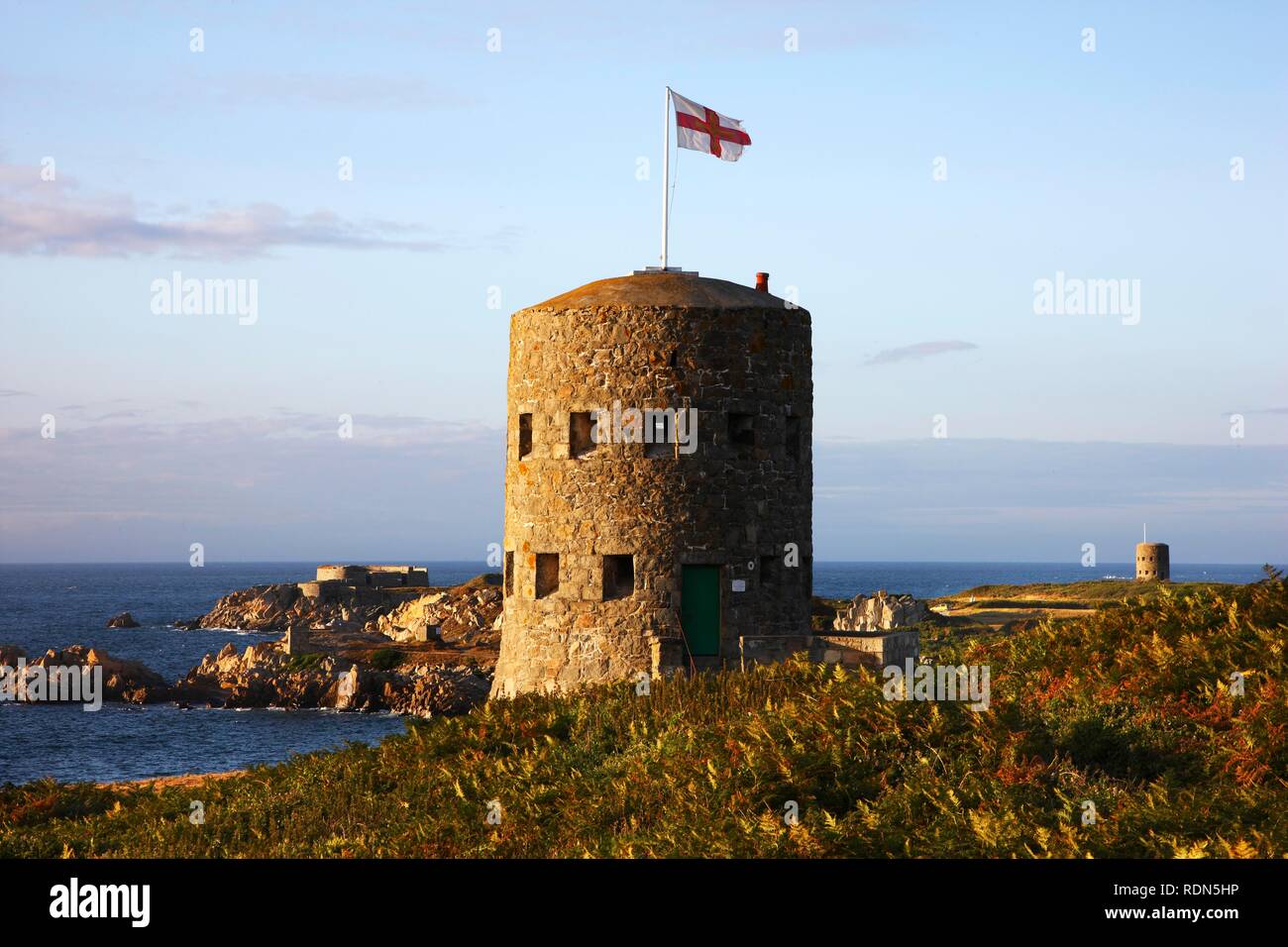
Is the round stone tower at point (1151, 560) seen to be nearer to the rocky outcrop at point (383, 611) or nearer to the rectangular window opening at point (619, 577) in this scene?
the rocky outcrop at point (383, 611)

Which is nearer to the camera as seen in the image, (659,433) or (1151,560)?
(659,433)

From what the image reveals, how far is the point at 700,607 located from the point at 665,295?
557 cm

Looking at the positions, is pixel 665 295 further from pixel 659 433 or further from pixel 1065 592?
pixel 1065 592

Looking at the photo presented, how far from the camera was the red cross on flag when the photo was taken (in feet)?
84.5

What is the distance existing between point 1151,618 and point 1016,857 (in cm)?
823

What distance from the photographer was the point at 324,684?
56.2 metres

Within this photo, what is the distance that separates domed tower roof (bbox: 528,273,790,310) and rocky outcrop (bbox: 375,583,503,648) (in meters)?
37.1

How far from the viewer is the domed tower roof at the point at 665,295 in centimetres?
2450

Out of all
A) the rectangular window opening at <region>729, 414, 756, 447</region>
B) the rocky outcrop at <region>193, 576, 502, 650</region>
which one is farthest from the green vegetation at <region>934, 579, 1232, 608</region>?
the rectangular window opening at <region>729, 414, 756, 447</region>

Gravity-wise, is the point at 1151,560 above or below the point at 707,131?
below

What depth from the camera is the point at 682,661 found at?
79.5 feet

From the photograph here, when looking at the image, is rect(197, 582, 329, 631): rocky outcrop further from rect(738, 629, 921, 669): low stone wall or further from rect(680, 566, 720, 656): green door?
rect(738, 629, 921, 669): low stone wall
